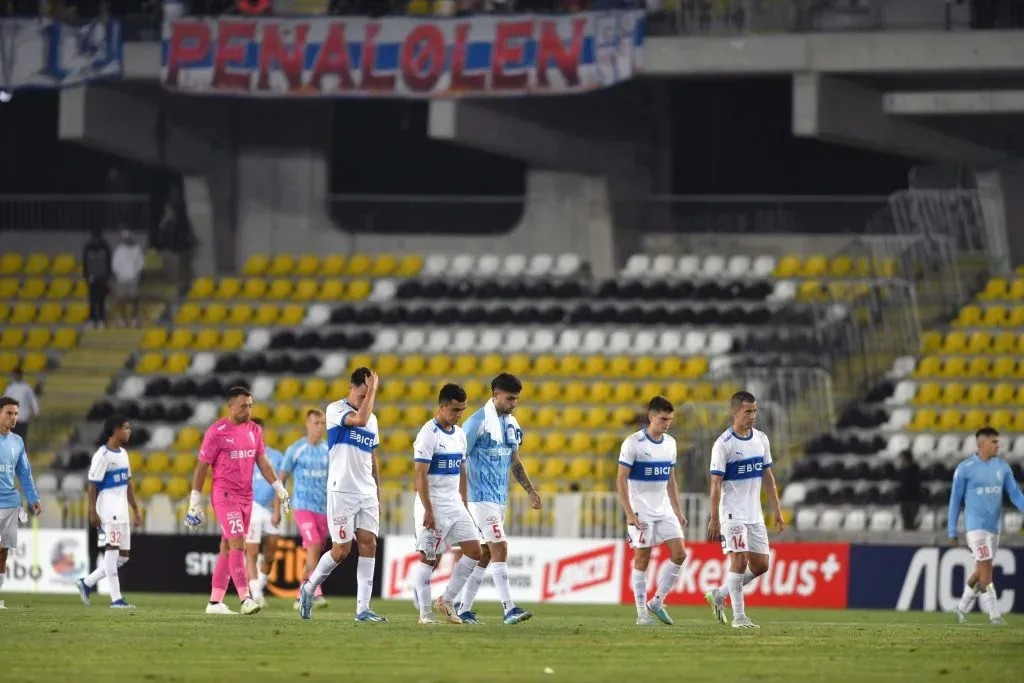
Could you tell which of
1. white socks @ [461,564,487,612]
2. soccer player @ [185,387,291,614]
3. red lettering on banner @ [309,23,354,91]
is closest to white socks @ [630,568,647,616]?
white socks @ [461,564,487,612]

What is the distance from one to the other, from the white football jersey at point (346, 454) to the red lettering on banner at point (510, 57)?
1695cm

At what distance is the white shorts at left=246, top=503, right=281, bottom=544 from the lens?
24109mm

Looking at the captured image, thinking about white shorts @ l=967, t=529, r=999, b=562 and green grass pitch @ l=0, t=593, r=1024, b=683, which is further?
white shorts @ l=967, t=529, r=999, b=562

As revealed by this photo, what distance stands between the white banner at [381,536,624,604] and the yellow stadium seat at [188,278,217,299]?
11.9 metres

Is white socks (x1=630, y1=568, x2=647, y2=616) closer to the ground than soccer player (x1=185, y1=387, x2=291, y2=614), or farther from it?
closer to the ground

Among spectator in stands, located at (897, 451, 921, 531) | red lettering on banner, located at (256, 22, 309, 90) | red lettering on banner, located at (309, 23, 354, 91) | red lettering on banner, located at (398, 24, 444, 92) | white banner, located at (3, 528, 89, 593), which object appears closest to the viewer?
spectator in stands, located at (897, 451, 921, 531)

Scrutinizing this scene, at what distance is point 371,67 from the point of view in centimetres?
3553

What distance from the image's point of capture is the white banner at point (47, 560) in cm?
2964

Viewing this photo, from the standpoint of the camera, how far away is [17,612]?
2022 cm

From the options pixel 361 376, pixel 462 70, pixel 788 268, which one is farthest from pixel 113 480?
pixel 788 268

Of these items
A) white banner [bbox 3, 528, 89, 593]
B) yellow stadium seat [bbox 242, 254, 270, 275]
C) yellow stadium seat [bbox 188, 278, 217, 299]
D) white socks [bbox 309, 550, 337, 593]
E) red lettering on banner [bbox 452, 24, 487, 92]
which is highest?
red lettering on banner [bbox 452, 24, 487, 92]

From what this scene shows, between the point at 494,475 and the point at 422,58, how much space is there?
18.1 metres

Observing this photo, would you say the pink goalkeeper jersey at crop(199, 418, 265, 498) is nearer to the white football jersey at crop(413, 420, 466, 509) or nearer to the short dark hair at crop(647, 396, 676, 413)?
the white football jersey at crop(413, 420, 466, 509)

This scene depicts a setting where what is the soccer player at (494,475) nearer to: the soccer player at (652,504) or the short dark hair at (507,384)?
A: the short dark hair at (507,384)
